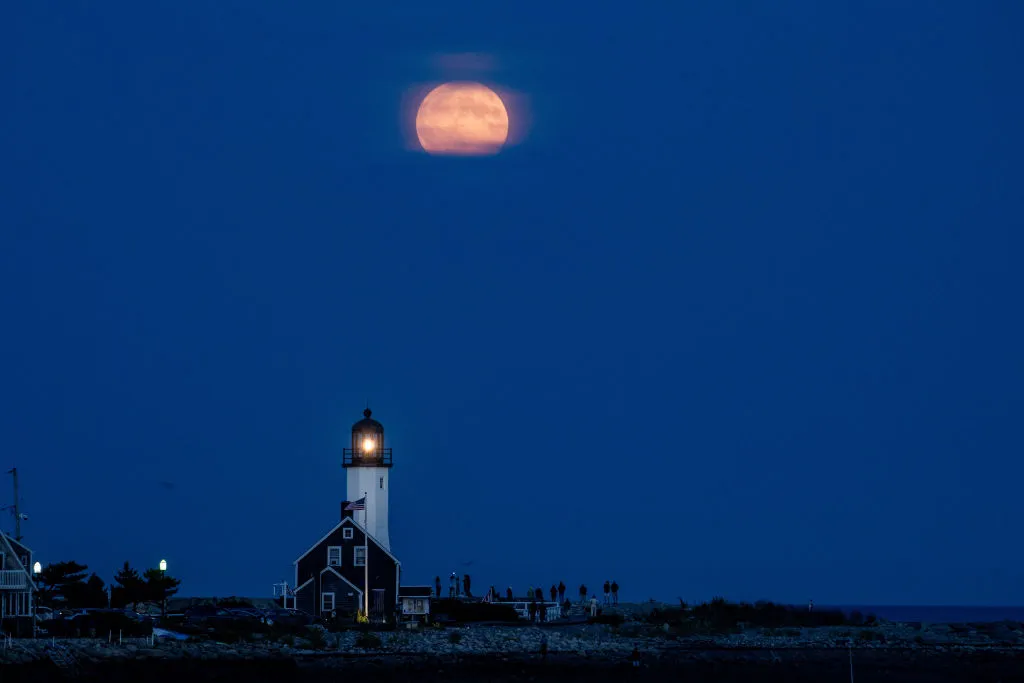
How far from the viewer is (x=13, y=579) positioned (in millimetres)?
54844

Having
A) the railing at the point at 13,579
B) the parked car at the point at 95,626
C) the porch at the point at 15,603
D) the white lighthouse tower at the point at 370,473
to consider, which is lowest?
the parked car at the point at 95,626

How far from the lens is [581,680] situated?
4472cm

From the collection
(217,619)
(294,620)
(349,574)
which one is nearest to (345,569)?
(349,574)

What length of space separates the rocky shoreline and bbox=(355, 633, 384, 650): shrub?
8 centimetres

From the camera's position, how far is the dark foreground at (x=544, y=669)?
43438mm

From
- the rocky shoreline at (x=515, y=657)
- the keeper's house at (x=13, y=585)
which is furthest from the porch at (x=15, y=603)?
the rocky shoreline at (x=515, y=657)

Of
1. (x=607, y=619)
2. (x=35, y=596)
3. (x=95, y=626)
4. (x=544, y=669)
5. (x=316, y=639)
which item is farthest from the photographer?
(x=607, y=619)

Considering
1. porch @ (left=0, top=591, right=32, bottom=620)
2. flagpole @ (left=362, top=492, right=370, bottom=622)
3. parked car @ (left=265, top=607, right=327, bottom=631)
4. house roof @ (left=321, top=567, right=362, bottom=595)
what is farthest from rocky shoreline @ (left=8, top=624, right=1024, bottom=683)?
house roof @ (left=321, top=567, right=362, bottom=595)

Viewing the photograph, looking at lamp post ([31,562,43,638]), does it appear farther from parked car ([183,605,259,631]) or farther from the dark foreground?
the dark foreground

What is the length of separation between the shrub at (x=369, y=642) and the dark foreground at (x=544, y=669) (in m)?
3.88

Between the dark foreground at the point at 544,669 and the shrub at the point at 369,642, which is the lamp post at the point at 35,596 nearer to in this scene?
the dark foreground at the point at 544,669

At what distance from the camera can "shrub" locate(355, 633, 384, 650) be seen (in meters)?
54.4

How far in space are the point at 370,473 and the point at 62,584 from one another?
1612 cm

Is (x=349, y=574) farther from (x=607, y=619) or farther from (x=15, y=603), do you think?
(x=15, y=603)
